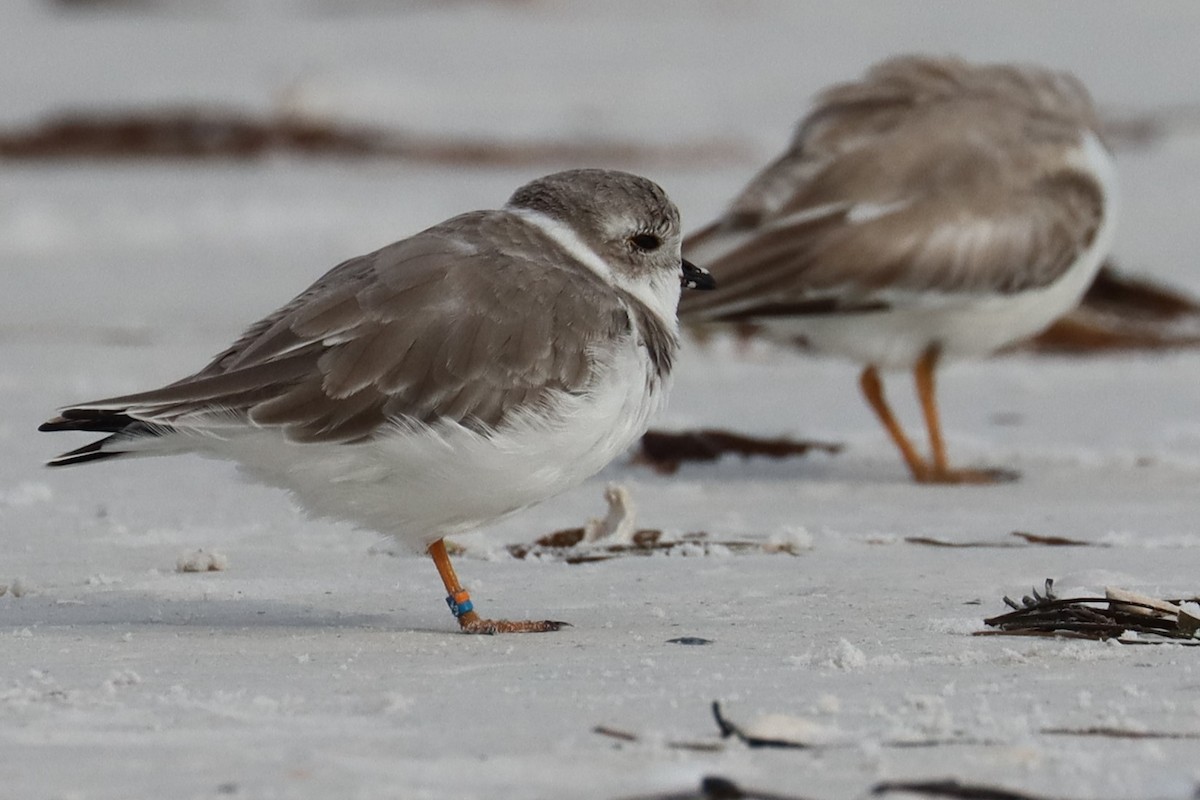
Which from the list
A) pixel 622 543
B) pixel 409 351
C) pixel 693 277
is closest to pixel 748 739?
pixel 409 351

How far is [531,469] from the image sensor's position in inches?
168

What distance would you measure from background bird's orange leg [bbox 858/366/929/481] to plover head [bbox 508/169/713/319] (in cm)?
224

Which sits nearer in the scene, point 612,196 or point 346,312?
point 346,312

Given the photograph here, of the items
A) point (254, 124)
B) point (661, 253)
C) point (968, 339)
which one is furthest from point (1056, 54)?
point (661, 253)

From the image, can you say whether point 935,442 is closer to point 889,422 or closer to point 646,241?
point 889,422

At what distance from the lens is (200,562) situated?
195 inches

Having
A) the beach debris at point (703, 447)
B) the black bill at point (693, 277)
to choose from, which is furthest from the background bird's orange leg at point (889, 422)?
the black bill at point (693, 277)

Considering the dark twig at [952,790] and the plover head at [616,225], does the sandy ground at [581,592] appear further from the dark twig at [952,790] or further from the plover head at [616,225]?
the plover head at [616,225]

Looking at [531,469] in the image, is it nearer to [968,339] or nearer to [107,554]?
[107,554]

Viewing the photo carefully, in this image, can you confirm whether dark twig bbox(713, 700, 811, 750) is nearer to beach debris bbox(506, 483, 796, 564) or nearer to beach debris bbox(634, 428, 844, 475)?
beach debris bbox(506, 483, 796, 564)

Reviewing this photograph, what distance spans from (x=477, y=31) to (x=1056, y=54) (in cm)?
699

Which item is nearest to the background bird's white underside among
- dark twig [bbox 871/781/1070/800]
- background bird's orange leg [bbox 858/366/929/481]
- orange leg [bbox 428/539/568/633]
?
background bird's orange leg [bbox 858/366/929/481]

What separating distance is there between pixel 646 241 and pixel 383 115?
14.5 m

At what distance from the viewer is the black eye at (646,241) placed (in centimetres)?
482
